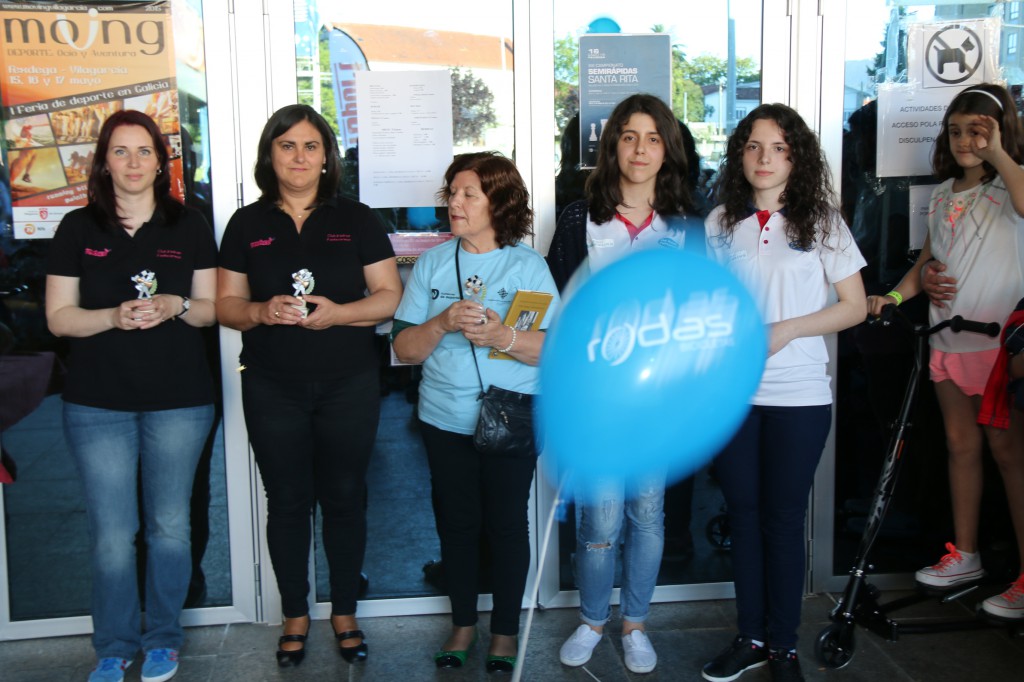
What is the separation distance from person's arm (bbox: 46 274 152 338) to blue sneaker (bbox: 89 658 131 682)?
3.38 ft

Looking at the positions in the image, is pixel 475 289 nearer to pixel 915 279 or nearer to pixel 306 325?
pixel 306 325

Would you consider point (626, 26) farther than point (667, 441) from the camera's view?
Yes

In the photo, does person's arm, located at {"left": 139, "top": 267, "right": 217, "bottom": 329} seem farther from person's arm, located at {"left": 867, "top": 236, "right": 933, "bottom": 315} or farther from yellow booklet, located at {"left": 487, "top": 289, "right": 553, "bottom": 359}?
person's arm, located at {"left": 867, "top": 236, "right": 933, "bottom": 315}

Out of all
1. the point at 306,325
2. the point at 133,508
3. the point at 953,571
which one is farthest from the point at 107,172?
the point at 953,571

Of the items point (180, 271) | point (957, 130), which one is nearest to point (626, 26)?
point (957, 130)

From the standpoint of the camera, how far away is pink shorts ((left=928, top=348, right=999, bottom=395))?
Answer: 307 centimetres

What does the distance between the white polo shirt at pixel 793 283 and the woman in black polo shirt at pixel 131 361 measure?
1.62m

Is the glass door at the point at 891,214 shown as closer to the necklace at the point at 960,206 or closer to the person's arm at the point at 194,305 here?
the necklace at the point at 960,206

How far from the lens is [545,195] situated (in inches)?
132

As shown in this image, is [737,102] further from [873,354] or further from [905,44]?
[873,354]

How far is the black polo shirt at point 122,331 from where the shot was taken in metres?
2.76

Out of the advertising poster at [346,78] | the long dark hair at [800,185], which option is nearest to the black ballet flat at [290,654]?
the advertising poster at [346,78]

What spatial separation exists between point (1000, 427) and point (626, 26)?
1805mm

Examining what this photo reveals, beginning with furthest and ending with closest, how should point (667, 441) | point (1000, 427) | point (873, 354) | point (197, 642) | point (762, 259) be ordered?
point (873, 354)
point (197, 642)
point (1000, 427)
point (762, 259)
point (667, 441)
